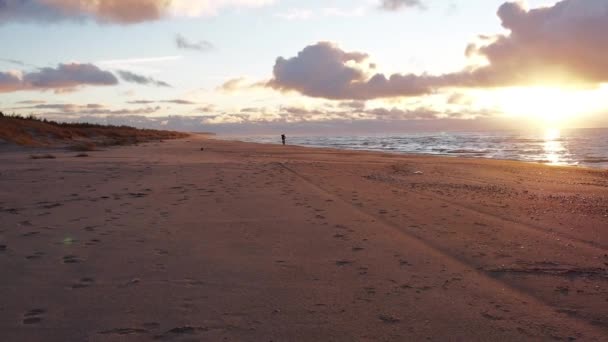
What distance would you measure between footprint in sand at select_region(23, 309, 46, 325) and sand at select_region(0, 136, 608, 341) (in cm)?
2

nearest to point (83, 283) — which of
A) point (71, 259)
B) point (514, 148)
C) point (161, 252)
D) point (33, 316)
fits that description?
point (33, 316)

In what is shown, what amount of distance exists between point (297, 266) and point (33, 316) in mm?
2761

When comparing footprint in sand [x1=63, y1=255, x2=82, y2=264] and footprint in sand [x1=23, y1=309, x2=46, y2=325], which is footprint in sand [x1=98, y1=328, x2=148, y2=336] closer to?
footprint in sand [x1=23, y1=309, x2=46, y2=325]

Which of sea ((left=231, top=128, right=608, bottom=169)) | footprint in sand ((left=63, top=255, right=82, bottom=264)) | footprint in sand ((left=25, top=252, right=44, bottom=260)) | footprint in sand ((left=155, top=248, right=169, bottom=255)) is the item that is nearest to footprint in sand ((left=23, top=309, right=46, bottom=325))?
footprint in sand ((left=63, top=255, right=82, bottom=264))

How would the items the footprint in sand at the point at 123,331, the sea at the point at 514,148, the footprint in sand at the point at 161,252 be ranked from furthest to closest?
the sea at the point at 514,148 < the footprint in sand at the point at 161,252 < the footprint in sand at the point at 123,331

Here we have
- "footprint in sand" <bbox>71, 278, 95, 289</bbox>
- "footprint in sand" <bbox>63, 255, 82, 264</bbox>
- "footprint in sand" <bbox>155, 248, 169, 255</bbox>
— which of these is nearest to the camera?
"footprint in sand" <bbox>71, 278, 95, 289</bbox>

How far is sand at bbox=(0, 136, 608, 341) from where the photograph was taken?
4059 mm

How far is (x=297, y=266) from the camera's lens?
18.8 ft

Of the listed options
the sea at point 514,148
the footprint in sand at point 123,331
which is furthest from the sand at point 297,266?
the sea at point 514,148

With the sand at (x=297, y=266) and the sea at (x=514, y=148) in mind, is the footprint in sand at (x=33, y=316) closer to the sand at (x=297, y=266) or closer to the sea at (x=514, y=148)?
the sand at (x=297, y=266)

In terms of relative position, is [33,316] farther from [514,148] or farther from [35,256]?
[514,148]

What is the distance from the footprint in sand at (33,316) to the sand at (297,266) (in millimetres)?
17

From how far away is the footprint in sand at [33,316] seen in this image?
403 centimetres

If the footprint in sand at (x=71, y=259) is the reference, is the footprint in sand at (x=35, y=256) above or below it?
above
